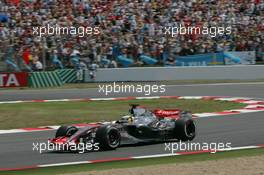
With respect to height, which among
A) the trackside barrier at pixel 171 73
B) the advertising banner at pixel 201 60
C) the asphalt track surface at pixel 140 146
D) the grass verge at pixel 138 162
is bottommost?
the trackside barrier at pixel 171 73

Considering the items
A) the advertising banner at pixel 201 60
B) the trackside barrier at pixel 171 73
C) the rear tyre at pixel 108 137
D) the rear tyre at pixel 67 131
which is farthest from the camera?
the trackside barrier at pixel 171 73

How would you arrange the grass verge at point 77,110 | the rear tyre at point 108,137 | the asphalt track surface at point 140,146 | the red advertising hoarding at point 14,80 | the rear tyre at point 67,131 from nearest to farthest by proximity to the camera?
the asphalt track surface at point 140,146
the rear tyre at point 108,137
the rear tyre at point 67,131
the grass verge at point 77,110
the red advertising hoarding at point 14,80

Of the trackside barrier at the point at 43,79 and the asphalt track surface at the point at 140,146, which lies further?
the trackside barrier at the point at 43,79

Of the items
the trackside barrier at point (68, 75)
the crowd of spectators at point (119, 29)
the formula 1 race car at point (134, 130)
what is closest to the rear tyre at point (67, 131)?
the formula 1 race car at point (134, 130)

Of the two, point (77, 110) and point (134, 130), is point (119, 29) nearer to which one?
point (77, 110)

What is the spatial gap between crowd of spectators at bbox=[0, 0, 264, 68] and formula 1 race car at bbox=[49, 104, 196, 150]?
16.8m

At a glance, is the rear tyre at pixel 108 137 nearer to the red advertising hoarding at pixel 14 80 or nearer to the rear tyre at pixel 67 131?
the rear tyre at pixel 67 131

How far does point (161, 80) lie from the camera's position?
3053cm

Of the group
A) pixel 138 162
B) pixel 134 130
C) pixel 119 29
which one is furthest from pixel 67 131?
pixel 119 29

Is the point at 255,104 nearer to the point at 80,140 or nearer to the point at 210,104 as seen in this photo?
the point at 210,104

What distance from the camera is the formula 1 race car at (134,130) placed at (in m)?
11.0

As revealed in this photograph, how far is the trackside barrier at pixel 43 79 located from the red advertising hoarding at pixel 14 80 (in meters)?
0.26

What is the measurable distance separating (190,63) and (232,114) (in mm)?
13279

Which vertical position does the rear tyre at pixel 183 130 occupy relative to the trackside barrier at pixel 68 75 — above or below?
above
